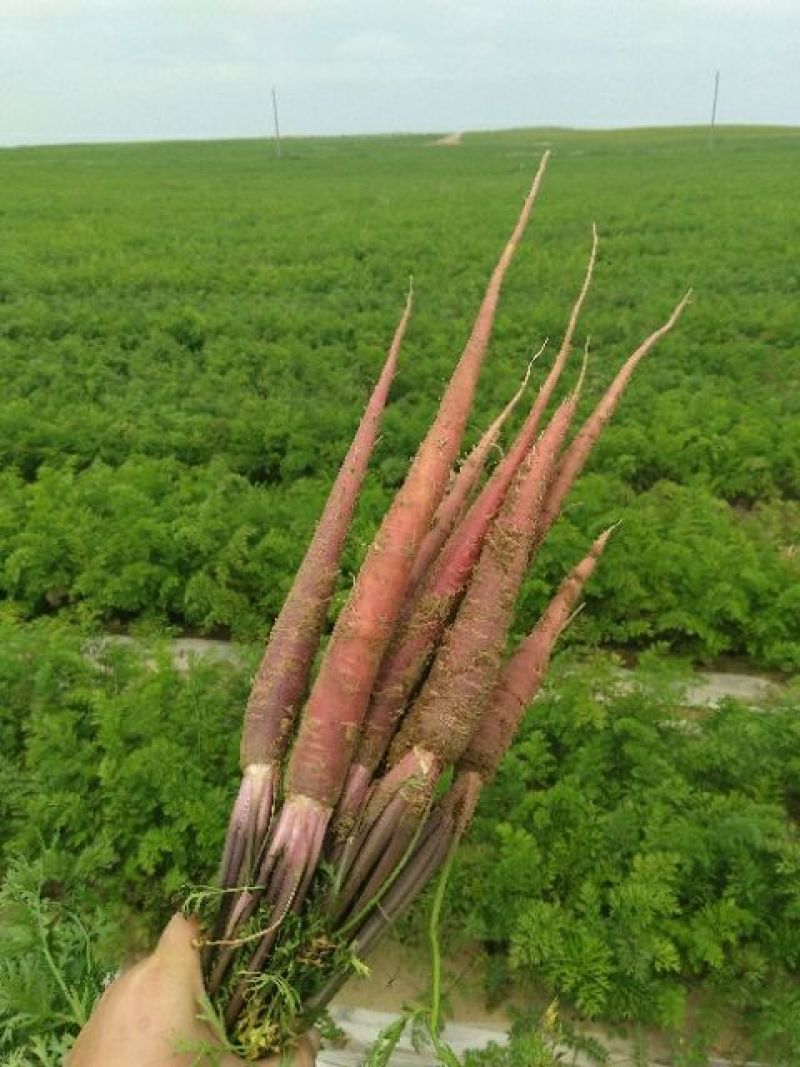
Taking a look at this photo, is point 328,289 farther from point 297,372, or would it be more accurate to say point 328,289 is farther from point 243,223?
point 243,223

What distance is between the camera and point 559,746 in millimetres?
4066

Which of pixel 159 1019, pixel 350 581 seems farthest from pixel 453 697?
pixel 350 581

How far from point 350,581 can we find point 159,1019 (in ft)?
11.9

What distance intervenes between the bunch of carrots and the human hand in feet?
0.19

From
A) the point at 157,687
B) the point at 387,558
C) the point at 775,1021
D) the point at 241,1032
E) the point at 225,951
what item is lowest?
the point at 775,1021

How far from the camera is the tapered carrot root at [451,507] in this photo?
2283 mm

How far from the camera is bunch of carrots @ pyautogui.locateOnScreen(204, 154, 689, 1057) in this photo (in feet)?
6.00

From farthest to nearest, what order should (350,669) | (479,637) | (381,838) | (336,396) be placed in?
1. (336,396)
2. (479,637)
3. (350,669)
4. (381,838)

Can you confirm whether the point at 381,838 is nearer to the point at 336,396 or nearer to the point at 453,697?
the point at 453,697

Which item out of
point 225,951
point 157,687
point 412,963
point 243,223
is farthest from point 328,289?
point 225,951

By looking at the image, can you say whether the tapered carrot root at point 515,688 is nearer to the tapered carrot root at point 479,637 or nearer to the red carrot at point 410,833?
the red carrot at point 410,833

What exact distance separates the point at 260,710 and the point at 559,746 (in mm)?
2348

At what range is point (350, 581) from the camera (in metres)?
5.32

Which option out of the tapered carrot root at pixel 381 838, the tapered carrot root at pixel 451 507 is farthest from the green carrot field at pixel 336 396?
the tapered carrot root at pixel 381 838
